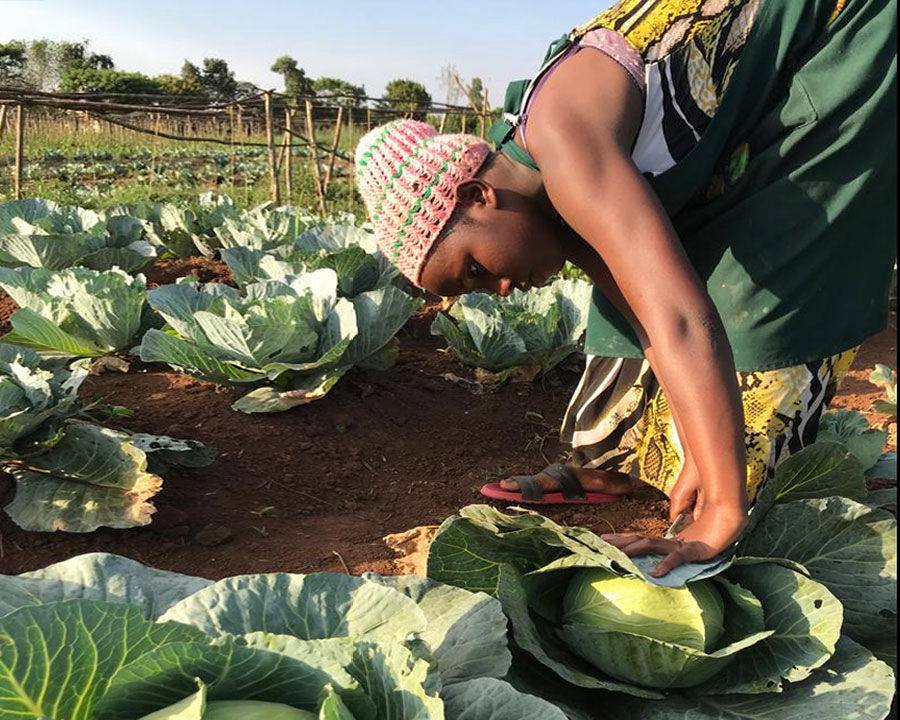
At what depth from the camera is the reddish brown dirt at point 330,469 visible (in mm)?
2137

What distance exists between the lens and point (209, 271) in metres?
5.45

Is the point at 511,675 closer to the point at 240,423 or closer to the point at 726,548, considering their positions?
the point at 726,548

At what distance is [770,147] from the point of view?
186cm

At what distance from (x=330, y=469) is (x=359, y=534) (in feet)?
1.67

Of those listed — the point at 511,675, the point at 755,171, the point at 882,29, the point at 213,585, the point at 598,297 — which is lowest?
the point at 511,675

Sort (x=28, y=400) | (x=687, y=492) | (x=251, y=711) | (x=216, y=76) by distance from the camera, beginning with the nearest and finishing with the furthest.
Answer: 1. (x=251, y=711)
2. (x=687, y=492)
3. (x=28, y=400)
4. (x=216, y=76)

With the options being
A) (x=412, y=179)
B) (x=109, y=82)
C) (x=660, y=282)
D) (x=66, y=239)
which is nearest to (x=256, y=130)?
(x=109, y=82)

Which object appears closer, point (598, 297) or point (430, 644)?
point (430, 644)

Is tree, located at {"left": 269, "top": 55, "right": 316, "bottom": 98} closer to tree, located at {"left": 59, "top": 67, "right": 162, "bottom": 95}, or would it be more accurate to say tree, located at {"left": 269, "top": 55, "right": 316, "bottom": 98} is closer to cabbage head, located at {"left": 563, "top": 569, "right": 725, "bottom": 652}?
tree, located at {"left": 59, "top": 67, "right": 162, "bottom": 95}

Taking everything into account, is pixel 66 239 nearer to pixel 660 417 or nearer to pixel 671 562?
pixel 660 417

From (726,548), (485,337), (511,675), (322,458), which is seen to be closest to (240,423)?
(322,458)

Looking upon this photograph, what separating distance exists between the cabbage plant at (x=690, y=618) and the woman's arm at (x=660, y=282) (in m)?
0.11

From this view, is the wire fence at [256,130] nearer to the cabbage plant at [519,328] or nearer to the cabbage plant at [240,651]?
the cabbage plant at [519,328]

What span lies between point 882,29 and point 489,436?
6.51 ft
